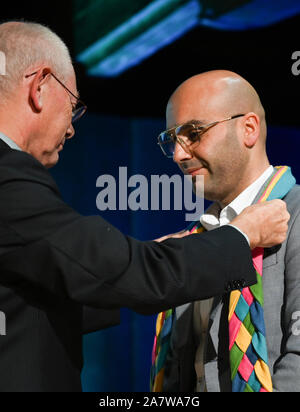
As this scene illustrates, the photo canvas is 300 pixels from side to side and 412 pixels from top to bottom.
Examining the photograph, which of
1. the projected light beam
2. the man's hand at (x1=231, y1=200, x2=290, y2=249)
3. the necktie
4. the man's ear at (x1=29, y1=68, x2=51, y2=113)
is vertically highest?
the projected light beam

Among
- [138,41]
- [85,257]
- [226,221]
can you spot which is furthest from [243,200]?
[138,41]

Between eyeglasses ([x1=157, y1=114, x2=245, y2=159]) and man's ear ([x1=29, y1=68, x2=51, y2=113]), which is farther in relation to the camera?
eyeglasses ([x1=157, y1=114, x2=245, y2=159])

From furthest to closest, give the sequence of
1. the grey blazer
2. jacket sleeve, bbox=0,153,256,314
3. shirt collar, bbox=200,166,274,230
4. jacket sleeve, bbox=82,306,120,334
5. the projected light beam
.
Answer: the projected light beam, shirt collar, bbox=200,166,274,230, jacket sleeve, bbox=82,306,120,334, the grey blazer, jacket sleeve, bbox=0,153,256,314

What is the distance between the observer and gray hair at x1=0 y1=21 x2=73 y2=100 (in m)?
1.44

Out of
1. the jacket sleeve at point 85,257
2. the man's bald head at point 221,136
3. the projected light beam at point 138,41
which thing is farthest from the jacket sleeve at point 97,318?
the projected light beam at point 138,41

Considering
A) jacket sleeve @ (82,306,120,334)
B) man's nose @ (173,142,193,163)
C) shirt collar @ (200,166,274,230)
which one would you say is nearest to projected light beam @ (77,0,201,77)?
man's nose @ (173,142,193,163)

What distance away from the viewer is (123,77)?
3.45 metres

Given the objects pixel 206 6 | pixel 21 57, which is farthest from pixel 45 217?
pixel 206 6

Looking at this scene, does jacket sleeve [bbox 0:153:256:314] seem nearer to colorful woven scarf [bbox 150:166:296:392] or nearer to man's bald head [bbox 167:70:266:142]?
colorful woven scarf [bbox 150:166:296:392]

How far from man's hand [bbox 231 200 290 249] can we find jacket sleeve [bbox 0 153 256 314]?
13 centimetres

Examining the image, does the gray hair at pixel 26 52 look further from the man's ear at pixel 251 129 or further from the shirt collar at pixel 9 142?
the man's ear at pixel 251 129

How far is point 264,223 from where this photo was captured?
1492 mm

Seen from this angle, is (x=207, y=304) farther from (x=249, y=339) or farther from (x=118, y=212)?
(x=118, y=212)

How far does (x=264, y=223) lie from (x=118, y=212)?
2.32 meters
